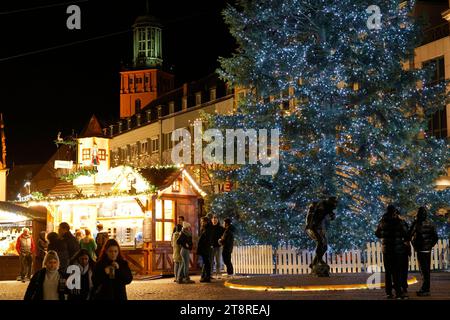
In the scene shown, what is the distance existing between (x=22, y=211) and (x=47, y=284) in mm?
23042

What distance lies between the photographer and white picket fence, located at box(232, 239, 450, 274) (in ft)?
75.1

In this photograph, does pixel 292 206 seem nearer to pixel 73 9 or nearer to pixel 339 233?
pixel 339 233

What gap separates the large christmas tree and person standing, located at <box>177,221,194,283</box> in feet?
A: 14.2

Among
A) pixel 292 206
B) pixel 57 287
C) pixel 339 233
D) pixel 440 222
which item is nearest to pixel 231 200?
pixel 292 206

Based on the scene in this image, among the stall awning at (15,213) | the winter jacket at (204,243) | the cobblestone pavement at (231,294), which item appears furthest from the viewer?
the stall awning at (15,213)

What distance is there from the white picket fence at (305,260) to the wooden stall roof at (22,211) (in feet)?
32.2

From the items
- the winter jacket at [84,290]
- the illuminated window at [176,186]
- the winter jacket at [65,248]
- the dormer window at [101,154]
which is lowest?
the winter jacket at [84,290]

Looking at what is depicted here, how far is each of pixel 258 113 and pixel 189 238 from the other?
6721 millimetres

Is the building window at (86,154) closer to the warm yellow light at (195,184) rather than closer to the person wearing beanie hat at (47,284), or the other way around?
the warm yellow light at (195,184)


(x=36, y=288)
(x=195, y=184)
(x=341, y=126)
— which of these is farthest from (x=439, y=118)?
(x=36, y=288)

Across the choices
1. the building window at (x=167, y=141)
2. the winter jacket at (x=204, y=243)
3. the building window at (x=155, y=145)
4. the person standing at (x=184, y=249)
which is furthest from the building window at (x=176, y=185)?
the building window at (x=155, y=145)

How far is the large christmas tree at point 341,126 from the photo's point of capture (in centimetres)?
2502

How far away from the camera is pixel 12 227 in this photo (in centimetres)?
3133

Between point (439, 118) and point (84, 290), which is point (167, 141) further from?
point (84, 290)
